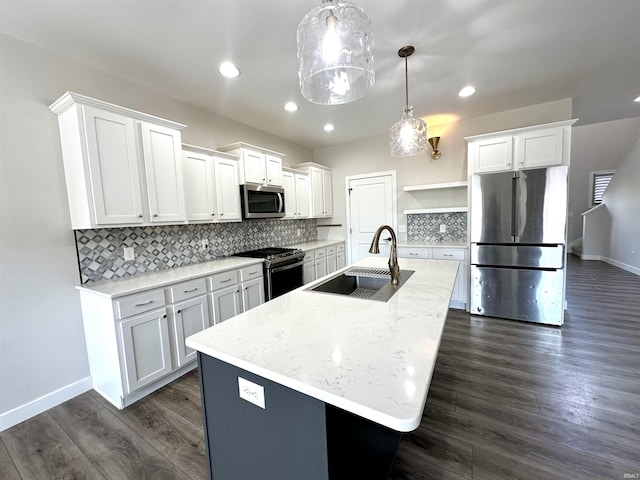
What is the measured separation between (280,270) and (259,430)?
2.28m

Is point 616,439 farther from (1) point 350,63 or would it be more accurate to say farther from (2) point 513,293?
(1) point 350,63

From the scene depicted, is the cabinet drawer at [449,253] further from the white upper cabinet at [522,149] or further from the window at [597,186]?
the window at [597,186]

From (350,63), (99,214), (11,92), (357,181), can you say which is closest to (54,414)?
(99,214)

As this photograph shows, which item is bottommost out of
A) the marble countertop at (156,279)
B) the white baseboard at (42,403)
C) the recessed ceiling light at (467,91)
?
the white baseboard at (42,403)

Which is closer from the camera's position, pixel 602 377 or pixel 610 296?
pixel 602 377

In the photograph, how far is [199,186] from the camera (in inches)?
110

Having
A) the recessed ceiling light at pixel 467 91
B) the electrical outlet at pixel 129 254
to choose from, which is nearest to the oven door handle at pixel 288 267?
the electrical outlet at pixel 129 254

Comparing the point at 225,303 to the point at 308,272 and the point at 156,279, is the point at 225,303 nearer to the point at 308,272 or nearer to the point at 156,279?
the point at 156,279

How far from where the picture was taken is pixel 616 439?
1.56 meters

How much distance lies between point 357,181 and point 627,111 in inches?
150

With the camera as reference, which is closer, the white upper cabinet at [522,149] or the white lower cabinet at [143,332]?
the white lower cabinet at [143,332]

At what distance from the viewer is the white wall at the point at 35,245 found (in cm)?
186

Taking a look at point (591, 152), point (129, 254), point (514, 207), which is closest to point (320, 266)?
point (129, 254)

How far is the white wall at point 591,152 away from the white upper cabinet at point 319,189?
650 centimetres
